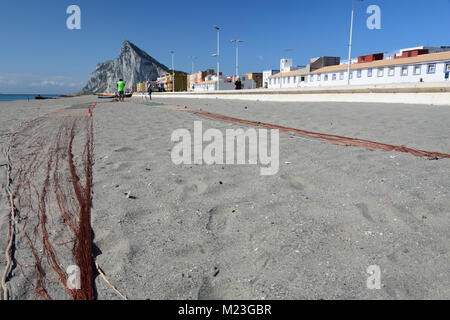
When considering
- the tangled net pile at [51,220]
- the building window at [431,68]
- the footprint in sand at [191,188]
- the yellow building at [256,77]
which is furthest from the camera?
the yellow building at [256,77]

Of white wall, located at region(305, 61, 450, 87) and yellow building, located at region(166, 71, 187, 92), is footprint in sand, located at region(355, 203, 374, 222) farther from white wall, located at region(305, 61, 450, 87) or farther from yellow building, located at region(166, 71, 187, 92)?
yellow building, located at region(166, 71, 187, 92)

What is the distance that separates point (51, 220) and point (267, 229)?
1922 millimetres

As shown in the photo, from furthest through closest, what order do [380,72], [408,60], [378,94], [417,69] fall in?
[380,72]
[408,60]
[417,69]
[378,94]

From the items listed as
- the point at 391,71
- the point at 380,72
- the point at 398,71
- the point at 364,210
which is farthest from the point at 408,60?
the point at 364,210

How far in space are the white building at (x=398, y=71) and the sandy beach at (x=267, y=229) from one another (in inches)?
1592

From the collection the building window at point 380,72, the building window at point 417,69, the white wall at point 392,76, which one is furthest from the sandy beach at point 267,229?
the building window at point 380,72

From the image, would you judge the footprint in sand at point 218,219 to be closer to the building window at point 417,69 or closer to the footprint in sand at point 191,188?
the footprint in sand at point 191,188

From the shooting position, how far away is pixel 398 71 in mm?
44594

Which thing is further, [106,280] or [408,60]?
[408,60]

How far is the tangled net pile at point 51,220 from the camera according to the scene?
189 cm

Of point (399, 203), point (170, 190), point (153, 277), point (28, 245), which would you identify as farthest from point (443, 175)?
point (28, 245)

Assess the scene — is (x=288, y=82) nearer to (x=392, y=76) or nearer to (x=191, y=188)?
(x=392, y=76)

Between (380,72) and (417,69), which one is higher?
(380,72)

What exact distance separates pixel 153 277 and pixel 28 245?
3.62 feet
